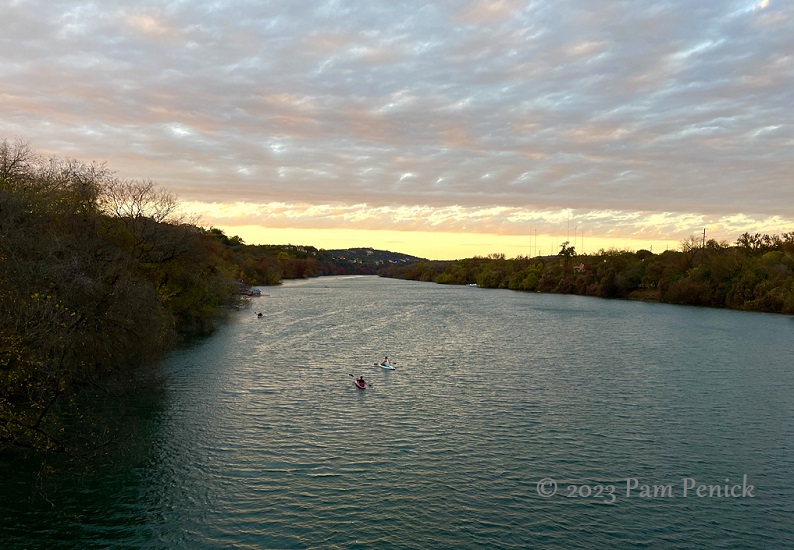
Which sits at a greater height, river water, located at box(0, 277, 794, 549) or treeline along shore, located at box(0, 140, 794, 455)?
treeline along shore, located at box(0, 140, 794, 455)

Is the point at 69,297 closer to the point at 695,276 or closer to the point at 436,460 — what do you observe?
the point at 436,460

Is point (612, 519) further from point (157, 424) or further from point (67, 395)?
point (67, 395)

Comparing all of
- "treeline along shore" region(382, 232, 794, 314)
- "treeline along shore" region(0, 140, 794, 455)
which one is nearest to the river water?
"treeline along shore" region(0, 140, 794, 455)

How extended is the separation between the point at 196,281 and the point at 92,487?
37.2 meters

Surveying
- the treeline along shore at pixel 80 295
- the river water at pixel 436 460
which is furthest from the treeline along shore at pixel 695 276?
the treeline along shore at pixel 80 295

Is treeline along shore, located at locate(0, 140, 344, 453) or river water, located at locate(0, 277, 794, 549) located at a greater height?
treeline along shore, located at locate(0, 140, 344, 453)

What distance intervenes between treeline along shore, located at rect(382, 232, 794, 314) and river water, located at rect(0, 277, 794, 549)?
65060 mm

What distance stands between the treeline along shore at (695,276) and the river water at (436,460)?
6506 centimetres

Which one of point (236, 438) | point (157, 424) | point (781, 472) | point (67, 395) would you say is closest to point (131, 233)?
point (67, 395)

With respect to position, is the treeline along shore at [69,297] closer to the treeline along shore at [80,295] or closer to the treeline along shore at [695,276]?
the treeline along shore at [80,295]

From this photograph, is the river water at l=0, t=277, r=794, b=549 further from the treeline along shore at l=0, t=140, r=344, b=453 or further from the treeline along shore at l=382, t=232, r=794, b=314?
the treeline along shore at l=382, t=232, r=794, b=314

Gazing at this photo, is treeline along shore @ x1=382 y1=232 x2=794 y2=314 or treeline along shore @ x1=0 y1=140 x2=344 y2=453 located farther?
treeline along shore @ x1=382 y1=232 x2=794 y2=314

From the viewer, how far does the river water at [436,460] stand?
18.6 meters

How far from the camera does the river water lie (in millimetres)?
18625
